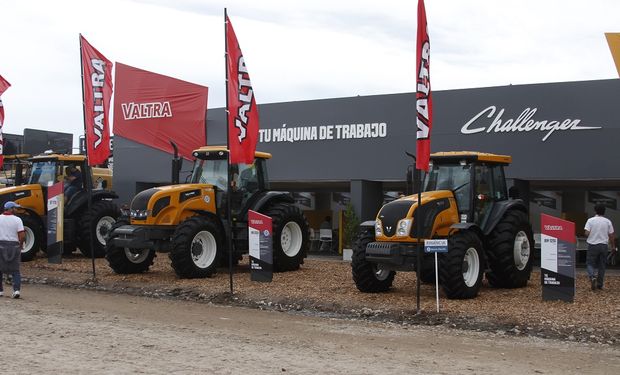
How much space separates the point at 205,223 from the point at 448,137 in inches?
288

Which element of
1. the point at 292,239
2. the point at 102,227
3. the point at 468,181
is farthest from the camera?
the point at 102,227

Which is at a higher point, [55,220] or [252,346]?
[55,220]

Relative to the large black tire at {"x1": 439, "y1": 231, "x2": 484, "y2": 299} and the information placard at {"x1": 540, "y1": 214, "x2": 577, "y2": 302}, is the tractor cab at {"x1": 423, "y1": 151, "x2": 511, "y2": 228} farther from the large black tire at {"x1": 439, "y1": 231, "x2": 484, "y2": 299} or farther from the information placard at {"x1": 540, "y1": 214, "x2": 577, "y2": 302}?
the information placard at {"x1": 540, "y1": 214, "x2": 577, "y2": 302}

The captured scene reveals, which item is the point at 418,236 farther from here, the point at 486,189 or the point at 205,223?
the point at 205,223

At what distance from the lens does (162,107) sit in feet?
78.4

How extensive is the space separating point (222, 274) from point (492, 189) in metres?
5.69

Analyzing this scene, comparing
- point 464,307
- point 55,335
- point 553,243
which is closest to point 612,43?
point 553,243

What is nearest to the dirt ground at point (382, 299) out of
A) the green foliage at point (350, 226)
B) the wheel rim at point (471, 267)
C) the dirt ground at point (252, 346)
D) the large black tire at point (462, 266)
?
the large black tire at point (462, 266)

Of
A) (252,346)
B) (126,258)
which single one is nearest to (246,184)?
(126,258)

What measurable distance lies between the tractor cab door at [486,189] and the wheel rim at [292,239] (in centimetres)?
470

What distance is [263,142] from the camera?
22.7 meters

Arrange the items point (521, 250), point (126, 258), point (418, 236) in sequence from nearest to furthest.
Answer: point (418, 236) → point (521, 250) → point (126, 258)

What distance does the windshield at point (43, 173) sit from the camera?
1930 cm

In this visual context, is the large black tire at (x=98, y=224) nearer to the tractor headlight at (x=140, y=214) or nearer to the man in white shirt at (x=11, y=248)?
the tractor headlight at (x=140, y=214)
